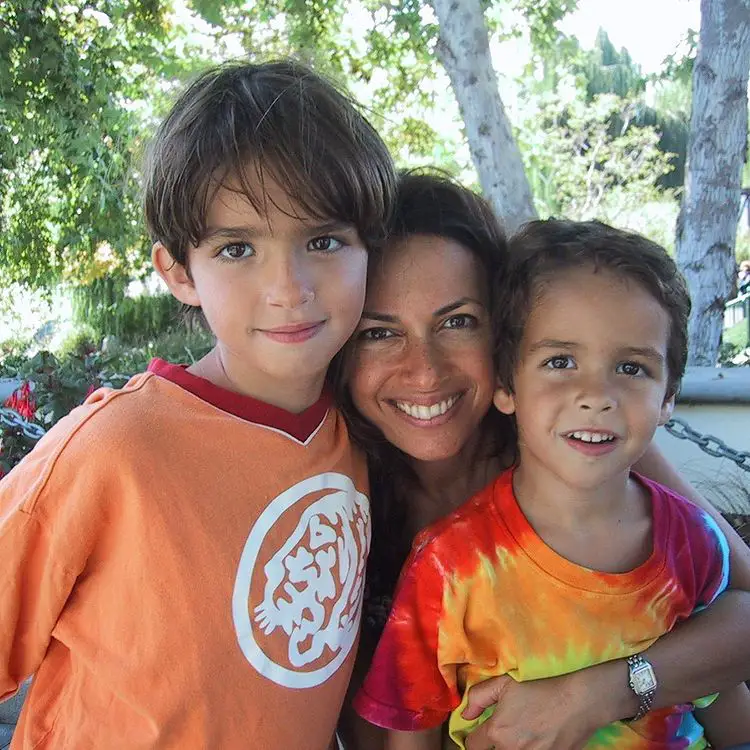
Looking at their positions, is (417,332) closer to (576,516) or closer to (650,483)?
(576,516)

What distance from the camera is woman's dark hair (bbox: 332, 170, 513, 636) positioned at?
5.71ft

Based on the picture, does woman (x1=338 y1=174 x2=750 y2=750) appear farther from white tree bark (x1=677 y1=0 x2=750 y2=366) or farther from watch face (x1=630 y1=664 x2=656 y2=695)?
white tree bark (x1=677 y1=0 x2=750 y2=366)

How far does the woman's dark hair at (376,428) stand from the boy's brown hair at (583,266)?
3.3 inches

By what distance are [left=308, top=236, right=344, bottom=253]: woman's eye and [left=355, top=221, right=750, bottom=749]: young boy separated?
16.1 inches

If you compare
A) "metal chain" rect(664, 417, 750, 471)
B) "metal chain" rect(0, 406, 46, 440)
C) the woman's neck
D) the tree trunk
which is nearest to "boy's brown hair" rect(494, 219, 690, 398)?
the woman's neck

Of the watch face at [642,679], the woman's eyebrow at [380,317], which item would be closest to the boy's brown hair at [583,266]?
the woman's eyebrow at [380,317]

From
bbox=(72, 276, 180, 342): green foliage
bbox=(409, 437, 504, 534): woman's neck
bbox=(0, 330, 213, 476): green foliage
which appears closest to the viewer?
bbox=(409, 437, 504, 534): woman's neck

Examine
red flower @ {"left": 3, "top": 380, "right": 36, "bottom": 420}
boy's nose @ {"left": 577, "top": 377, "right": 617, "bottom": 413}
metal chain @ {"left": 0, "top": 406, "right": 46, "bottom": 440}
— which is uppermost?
boy's nose @ {"left": 577, "top": 377, "right": 617, "bottom": 413}

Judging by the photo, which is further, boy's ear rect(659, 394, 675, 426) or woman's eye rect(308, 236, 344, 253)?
boy's ear rect(659, 394, 675, 426)

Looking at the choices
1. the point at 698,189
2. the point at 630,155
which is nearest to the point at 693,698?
the point at 698,189

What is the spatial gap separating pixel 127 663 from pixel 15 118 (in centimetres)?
533

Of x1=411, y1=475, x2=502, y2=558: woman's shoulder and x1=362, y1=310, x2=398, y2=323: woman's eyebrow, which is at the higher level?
x1=362, y1=310, x2=398, y2=323: woman's eyebrow

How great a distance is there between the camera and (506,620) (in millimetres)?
1474

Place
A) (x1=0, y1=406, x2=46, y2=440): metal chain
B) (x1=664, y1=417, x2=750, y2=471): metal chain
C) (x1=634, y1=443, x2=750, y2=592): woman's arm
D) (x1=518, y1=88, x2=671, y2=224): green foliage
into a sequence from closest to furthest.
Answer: (x1=634, y1=443, x2=750, y2=592): woman's arm < (x1=664, y1=417, x2=750, y2=471): metal chain < (x1=0, y1=406, x2=46, y2=440): metal chain < (x1=518, y1=88, x2=671, y2=224): green foliage
